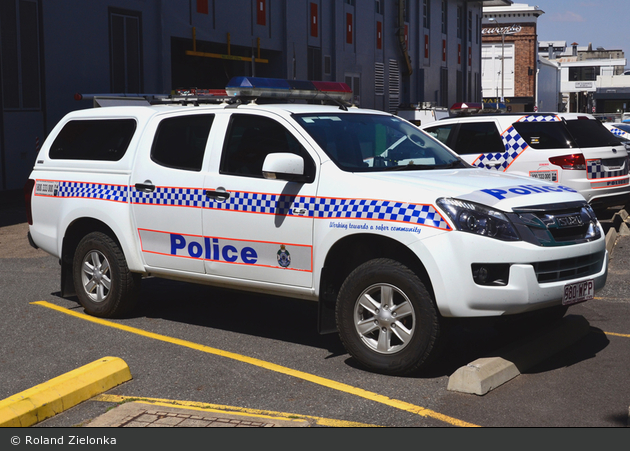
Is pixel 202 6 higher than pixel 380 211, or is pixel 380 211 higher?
pixel 202 6

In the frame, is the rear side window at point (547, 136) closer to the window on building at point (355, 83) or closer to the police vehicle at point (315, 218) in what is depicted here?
the police vehicle at point (315, 218)

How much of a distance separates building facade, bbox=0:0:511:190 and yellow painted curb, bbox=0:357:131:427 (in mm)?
10179

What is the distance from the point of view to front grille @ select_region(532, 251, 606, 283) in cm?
516

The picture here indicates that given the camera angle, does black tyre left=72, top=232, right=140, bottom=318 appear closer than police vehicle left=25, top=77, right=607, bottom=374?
No

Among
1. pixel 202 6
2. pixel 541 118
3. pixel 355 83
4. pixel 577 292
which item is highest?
pixel 202 6

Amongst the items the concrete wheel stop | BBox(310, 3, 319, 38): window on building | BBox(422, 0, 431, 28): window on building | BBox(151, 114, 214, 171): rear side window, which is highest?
BBox(422, 0, 431, 28): window on building

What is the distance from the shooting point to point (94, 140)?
24.5ft

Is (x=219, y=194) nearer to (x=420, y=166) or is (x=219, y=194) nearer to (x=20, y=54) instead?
(x=420, y=166)

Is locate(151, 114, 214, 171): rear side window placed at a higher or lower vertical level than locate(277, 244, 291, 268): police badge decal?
higher

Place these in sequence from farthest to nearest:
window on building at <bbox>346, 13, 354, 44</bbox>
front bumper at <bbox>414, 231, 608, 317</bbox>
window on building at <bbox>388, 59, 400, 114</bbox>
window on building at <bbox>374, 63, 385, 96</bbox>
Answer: window on building at <bbox>388, 59, 400, 114</bbox>, window on building at <bbox>374, 63, 385, 96</bbox>, window on building at <bbox>346, 13, 354, 44</bbox>, front bumper at <bbox>414, 231, 608, 317</bbox>

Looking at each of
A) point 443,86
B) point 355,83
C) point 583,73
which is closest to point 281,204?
point 355,83

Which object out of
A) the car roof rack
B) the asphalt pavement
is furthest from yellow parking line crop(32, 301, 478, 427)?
the car roof rack

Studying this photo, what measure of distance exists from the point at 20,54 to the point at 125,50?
3510 millimetres

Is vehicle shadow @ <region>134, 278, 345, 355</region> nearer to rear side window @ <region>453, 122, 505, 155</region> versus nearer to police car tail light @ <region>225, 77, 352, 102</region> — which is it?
police car tail light @ <region>225, 77, 352, 102</region>
